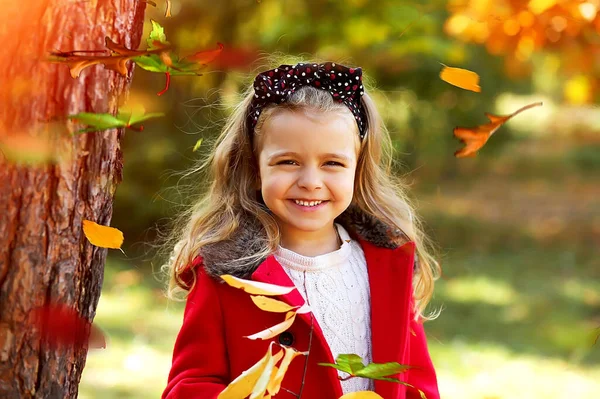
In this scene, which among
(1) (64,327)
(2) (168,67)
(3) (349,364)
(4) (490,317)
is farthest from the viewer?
(4) (490,317)

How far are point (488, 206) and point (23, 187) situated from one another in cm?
818

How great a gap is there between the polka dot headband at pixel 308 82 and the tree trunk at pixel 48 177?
436 millimetres

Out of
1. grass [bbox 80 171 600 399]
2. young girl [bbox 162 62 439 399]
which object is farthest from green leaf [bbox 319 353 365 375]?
grass [bbox 80 171 600 399]

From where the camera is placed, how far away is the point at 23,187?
1.46 m

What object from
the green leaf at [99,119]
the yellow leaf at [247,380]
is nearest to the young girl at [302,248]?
the yellow leaf at [247,380]

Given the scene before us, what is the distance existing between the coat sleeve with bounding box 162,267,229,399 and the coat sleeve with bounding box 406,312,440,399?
1.56 feet

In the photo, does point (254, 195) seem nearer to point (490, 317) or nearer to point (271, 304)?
point (271, 304)

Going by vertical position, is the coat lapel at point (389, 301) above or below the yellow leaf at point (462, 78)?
below

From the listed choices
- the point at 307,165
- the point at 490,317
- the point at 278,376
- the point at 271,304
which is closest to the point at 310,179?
the point at 307,165

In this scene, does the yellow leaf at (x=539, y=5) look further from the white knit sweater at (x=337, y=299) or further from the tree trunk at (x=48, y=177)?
the tree trunk at (x=48, y=177)

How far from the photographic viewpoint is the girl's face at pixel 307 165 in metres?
1.88

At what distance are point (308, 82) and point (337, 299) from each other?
50cm

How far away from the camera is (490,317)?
18.1ft

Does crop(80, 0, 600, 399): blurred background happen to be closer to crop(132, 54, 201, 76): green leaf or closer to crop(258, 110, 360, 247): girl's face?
crop(258, 110, 360, 247): girl's face
